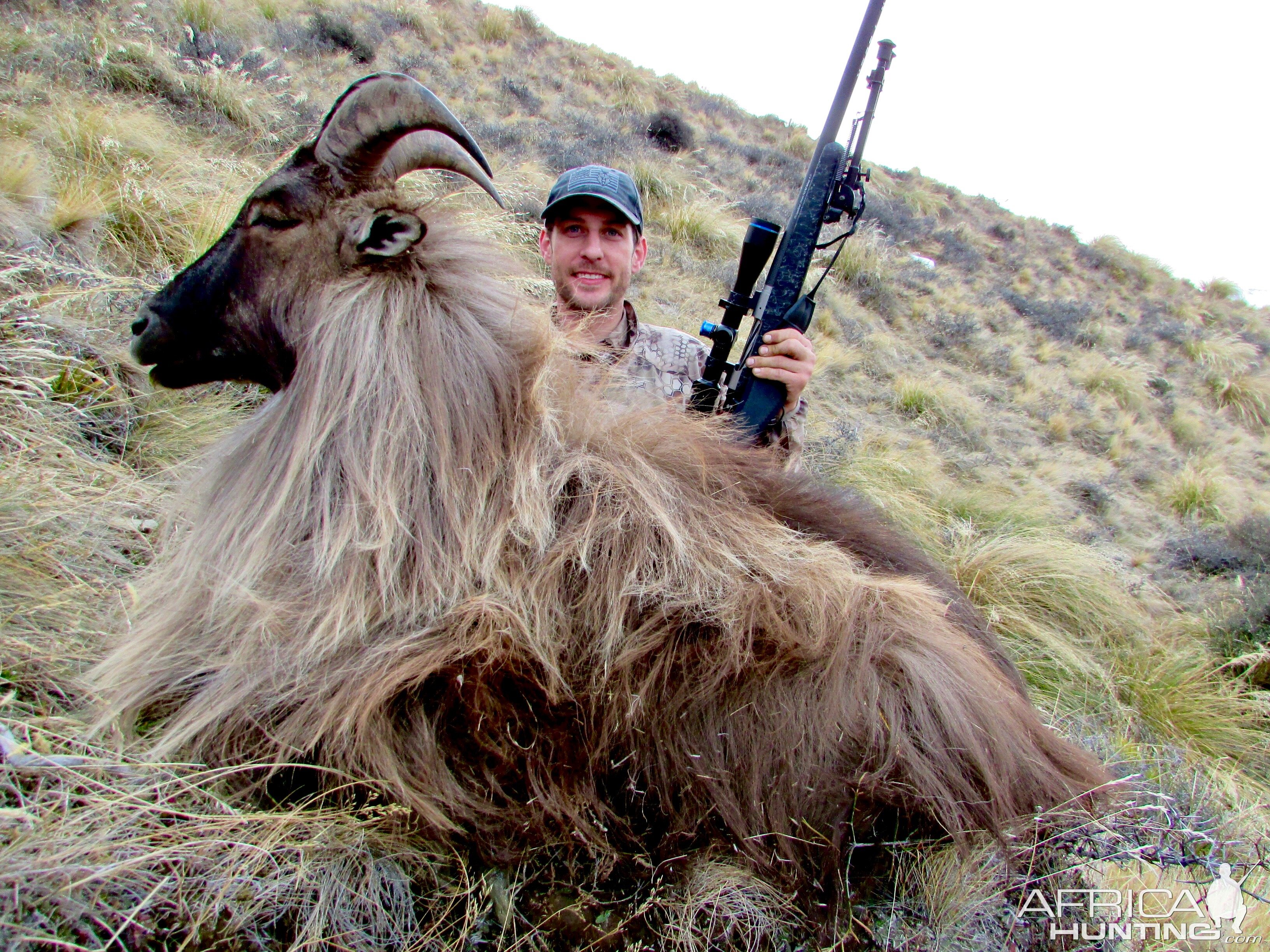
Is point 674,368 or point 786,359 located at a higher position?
point 786,359

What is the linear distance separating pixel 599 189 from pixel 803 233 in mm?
1213

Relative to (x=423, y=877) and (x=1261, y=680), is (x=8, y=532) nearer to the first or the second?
(x=423, y=877)

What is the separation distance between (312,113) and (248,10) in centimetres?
464

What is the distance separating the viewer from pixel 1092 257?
895 inches

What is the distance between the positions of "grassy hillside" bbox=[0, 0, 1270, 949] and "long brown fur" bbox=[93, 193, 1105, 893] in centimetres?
18

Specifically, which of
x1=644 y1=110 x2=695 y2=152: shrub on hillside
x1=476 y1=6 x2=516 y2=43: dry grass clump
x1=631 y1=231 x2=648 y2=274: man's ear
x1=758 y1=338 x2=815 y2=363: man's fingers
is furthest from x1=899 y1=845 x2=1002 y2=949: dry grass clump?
x1=476 y1=6 x2=516 y2=43: dry grass clump

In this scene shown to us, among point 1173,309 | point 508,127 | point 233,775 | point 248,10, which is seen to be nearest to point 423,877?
point 233,775

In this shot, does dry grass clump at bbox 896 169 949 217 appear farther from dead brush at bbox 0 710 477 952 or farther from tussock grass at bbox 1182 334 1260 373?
dead brush at bbox 0 710 477 952

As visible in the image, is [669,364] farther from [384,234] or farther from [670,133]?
[670,133]

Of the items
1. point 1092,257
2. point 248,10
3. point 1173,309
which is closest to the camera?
point 248,10

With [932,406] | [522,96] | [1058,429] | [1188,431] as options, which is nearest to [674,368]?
[932,406]

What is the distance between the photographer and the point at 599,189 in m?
4.02

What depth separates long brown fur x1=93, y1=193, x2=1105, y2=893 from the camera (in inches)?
78.8

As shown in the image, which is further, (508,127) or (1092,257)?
(1092,257)
